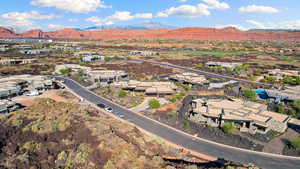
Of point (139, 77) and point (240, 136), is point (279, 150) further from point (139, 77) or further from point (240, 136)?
point (139, 77)

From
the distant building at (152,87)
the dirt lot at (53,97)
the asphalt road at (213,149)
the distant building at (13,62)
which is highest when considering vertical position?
the distant building at (13,62)

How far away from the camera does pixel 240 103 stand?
165 ft

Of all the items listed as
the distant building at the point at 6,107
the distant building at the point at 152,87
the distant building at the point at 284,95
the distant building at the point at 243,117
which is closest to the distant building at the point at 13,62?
the distant building at the point at 6,107

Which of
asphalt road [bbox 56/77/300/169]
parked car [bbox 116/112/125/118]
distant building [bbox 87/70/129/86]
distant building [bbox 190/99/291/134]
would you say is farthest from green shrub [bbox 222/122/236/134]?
distant building [bbox 87/70/129/86]

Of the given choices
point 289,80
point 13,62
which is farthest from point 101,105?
point 13,62

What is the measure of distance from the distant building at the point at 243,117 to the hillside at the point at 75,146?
13.8 metres

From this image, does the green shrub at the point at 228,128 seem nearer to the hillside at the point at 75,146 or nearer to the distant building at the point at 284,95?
the hillside at the point at 75,146

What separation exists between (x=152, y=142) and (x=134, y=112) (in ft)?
54.5

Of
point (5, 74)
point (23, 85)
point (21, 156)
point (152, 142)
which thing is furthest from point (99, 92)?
point (5, 74)

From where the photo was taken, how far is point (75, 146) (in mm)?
26406

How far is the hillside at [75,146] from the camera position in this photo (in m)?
23.4

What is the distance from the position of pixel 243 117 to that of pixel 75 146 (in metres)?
33.5

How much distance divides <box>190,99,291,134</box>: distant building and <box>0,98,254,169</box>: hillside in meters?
13.8

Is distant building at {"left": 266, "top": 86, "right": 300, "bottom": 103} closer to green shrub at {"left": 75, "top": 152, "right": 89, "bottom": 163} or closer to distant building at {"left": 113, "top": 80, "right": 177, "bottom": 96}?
distant building at {"left": 113, "top": 80, "right": 177, "bottom": 96}
